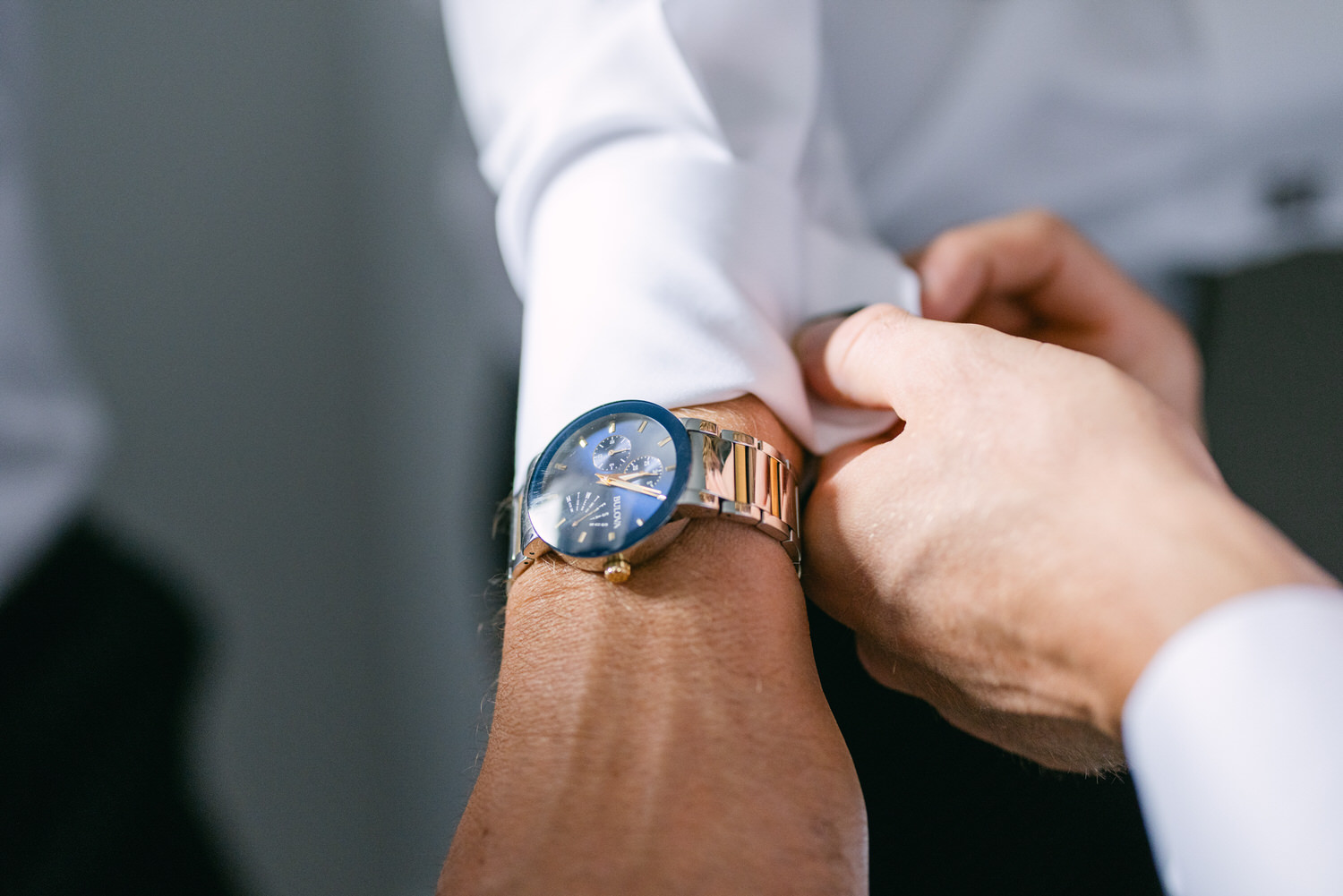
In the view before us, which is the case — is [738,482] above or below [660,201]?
below

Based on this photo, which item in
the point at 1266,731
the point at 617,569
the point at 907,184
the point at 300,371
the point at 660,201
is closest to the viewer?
the point at 1266,731

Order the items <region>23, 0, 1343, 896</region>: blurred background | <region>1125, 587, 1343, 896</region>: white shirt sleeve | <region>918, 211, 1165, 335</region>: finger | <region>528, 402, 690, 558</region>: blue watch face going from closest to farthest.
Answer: <region>1125, 587, 1343, 896</region>: white shirt sleeve < <region>528, 402, 690, 558</region>: blue watch face < <region>918, 211, 1165, 335</region>: finger < <region>23, 0, 1343, 896</region>: blurred background

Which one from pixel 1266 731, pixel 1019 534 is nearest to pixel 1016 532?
pixel 1019 534

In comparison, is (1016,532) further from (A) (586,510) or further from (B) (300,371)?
(B) (300,371)

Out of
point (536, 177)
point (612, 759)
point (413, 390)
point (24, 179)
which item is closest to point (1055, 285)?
point (536, 177)

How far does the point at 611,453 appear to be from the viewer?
0.49 m

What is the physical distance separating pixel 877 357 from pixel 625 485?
0.61 ft

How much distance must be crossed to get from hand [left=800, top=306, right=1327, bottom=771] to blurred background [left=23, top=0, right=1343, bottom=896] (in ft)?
1.47

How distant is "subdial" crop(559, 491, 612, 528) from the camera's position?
1.55 ft

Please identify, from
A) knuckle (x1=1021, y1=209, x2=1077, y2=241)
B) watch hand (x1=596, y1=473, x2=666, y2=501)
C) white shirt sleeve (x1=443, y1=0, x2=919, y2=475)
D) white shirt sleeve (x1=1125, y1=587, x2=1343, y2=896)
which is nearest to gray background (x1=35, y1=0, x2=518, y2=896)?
white shirt sleeve (x1=443, y1=0, x2=919, y2=475)

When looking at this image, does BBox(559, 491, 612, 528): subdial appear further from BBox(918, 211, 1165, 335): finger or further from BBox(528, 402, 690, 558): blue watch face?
BBox(918, 211, 1165, 335): finger

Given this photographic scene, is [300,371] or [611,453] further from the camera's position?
[300,371]

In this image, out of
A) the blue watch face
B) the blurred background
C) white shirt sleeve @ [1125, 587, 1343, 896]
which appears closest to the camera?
white shirt sleeve @ [1125, 587, 1343, 896]

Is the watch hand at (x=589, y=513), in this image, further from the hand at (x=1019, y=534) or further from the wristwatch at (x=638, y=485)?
the hand at (x=1019, y=534)
